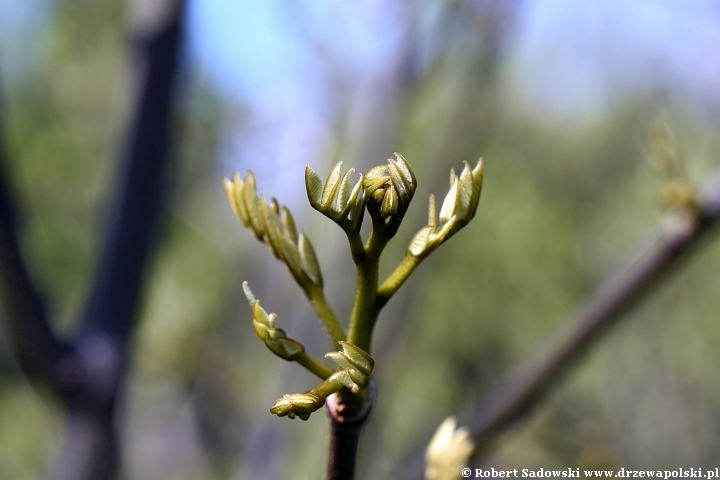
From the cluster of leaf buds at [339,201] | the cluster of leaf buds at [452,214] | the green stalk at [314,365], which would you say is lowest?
the green stalk at [314,365]

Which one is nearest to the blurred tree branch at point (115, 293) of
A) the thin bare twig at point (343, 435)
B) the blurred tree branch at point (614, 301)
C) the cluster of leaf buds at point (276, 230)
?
the blurred tree branch at point (614, 301)

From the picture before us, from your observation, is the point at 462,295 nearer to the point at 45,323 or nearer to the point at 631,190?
the point at 631,190

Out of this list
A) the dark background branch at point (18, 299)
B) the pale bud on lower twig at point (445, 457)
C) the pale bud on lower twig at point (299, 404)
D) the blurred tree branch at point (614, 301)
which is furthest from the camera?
the dark background branch at point (18, 299)

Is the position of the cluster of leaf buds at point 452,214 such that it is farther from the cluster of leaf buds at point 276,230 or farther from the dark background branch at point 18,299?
the dark background branch at point 18,299

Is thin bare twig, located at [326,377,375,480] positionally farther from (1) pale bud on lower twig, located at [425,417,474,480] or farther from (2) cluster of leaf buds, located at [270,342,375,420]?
(1) pale bud on lower twig, located at [425,417,474,480]

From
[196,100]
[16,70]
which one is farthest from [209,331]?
[16,70]

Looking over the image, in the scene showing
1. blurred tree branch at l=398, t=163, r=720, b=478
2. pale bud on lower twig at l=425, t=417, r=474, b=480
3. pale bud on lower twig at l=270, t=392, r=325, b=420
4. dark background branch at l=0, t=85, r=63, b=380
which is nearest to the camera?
pale bud on lower twig at l=270, t=392, r=325, b=420

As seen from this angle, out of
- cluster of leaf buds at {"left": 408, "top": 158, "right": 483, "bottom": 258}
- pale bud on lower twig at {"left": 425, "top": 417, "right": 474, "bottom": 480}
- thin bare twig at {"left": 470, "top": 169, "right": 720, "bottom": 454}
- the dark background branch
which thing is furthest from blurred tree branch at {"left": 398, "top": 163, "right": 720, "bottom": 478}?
the dark background branch
